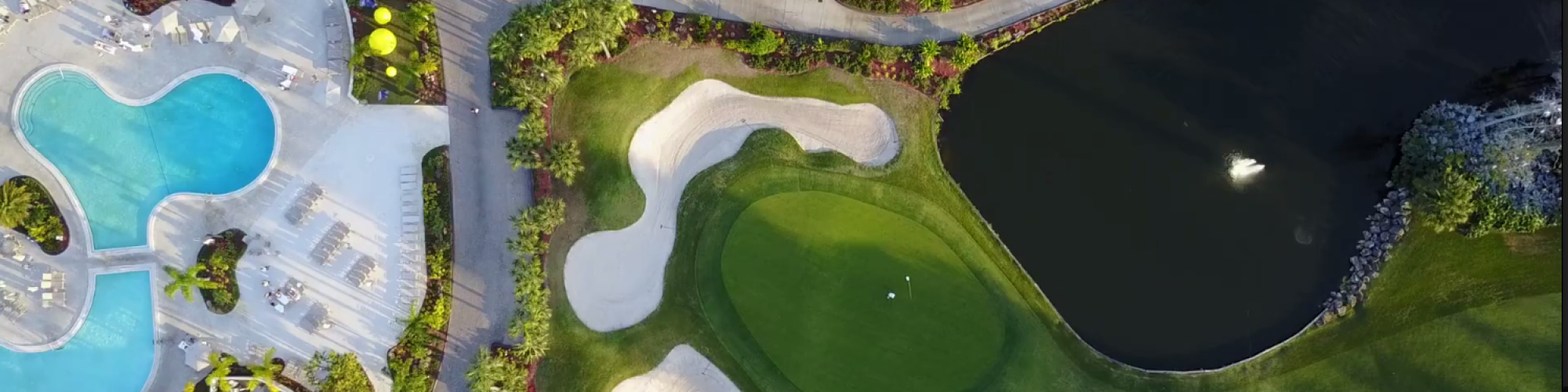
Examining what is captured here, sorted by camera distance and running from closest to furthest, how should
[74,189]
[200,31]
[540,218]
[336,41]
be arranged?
[540,218]
[74,189]
[200,31]
[336,41]

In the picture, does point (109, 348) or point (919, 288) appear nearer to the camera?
point (919, 288)

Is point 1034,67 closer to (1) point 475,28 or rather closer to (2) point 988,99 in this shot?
(2) point 988,99

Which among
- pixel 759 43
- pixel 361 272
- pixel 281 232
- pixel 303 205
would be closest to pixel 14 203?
pixel 281 232

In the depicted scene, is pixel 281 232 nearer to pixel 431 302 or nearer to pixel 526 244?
pixel 431 302

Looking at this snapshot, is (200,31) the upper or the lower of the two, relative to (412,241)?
upper

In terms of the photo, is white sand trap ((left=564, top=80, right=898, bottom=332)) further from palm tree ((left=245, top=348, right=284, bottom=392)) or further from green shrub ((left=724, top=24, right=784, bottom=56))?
palm tree ((left=245, top=348, right=284, bottom=392))

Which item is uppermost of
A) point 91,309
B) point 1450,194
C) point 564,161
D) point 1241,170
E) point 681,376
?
point 1450,194

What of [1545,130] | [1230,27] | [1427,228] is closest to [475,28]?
[1230,27]

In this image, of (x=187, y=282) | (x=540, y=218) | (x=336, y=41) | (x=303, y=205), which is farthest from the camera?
(x=336, y=41)
